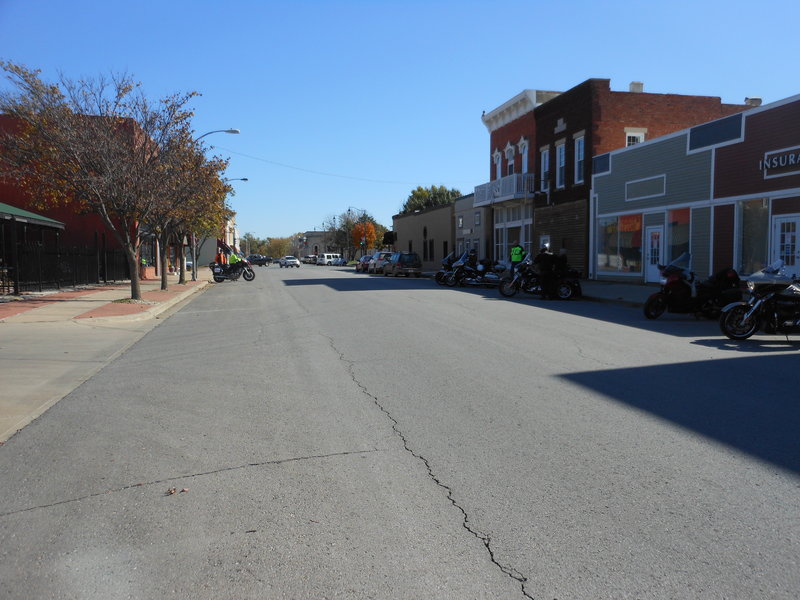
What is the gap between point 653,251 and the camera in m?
24.8

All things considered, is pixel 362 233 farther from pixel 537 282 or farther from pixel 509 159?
pixel 537 282

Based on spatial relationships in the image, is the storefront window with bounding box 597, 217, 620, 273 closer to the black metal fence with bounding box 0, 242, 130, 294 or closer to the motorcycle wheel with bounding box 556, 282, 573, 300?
the motorcycle wheel with bounding box 556, 282, 573, 300

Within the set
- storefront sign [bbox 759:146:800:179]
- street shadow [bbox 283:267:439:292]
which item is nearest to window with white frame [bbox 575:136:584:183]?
street shadow [bbox 283:267:439:292]

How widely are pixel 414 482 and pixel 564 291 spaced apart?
1709 centimetres

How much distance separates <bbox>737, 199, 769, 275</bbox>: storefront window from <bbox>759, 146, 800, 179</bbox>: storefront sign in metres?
0.91

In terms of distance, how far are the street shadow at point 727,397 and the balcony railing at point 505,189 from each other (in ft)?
88.2

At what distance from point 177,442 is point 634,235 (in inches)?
926

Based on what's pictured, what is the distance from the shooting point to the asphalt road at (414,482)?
3.31m

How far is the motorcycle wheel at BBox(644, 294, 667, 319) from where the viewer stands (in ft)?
47.7

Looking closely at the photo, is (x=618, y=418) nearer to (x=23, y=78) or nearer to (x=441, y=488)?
(x=441, y=488)

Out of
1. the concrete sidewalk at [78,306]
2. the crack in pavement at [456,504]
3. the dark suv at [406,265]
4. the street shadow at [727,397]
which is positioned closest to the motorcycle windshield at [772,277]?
the street shadow at [727,397]

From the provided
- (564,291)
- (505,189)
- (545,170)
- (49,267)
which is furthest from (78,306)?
(505,189)

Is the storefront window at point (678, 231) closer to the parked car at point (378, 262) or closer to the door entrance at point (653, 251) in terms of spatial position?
the door entrance at point (653, 251)

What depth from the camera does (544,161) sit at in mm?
34344
